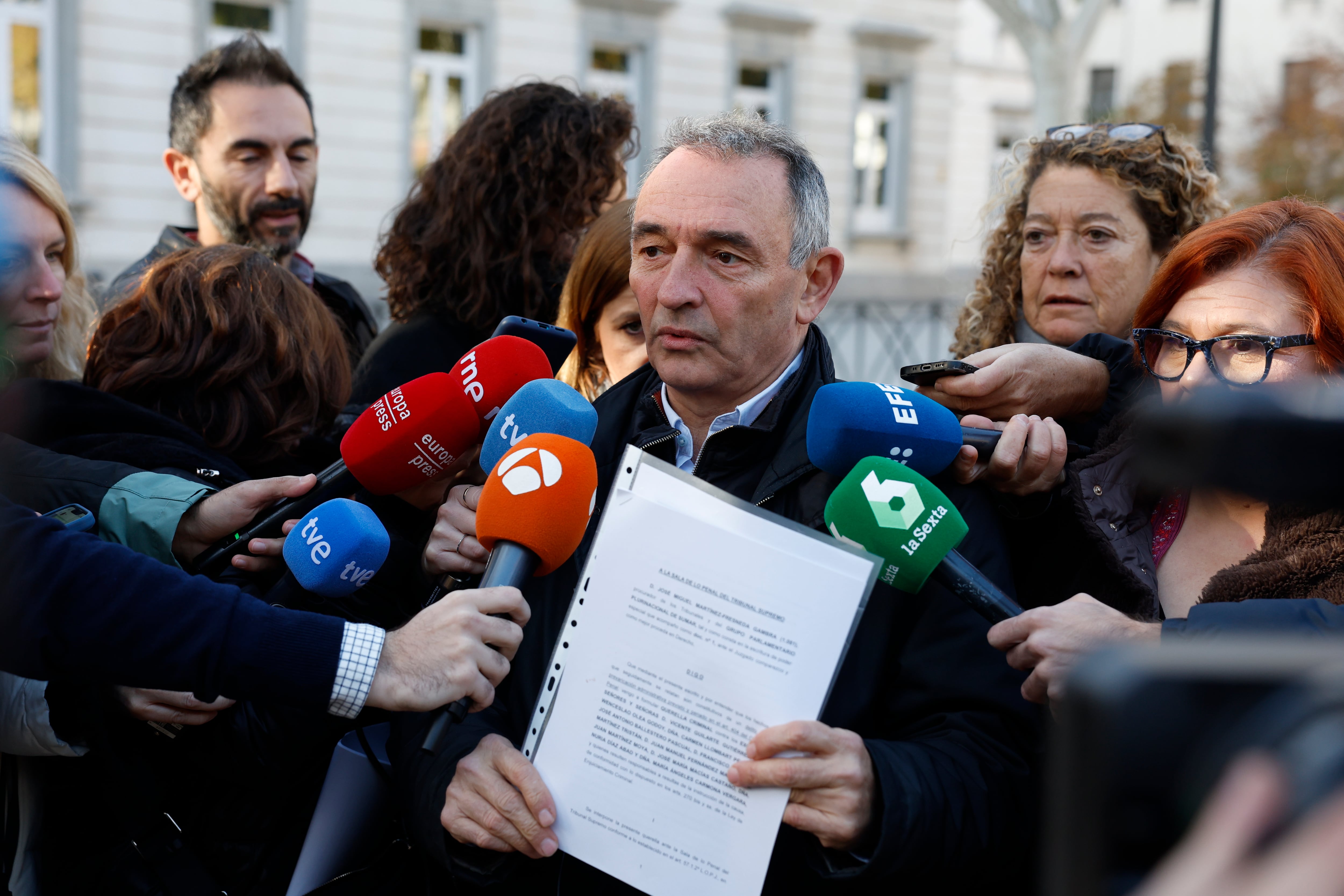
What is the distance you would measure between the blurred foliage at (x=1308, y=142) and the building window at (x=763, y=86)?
6.92 meters

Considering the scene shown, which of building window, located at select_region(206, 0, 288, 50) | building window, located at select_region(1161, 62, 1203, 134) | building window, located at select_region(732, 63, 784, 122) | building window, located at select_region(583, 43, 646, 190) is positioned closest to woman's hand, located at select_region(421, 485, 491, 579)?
building window, located at select_region(206, 0, 288, 50)

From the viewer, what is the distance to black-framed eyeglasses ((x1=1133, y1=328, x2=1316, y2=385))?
6.13 feet

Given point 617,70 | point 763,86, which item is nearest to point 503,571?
point 617,70

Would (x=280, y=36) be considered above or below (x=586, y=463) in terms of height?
above

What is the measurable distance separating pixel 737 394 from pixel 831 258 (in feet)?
1.15

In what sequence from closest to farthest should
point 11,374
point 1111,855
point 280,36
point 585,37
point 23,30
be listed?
1. point 1111,855
2. point 11,374
3. point 23,30
4. point 280,36
5. point 585,37

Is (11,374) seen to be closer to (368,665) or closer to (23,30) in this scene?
(368,665)

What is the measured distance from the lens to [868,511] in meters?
1.60

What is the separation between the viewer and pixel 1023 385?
2.09 metres

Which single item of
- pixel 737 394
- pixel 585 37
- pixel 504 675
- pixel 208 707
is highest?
pixel 585 37

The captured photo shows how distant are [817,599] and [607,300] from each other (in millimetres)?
1489

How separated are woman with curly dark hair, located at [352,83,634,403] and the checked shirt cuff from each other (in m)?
1.50

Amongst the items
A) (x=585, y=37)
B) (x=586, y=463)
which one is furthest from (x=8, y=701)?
(x=585, y=37)

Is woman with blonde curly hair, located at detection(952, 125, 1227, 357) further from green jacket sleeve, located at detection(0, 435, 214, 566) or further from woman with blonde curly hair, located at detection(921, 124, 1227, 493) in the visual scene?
green jacket sleeve, located at detection(0, 435, 214, 566)
